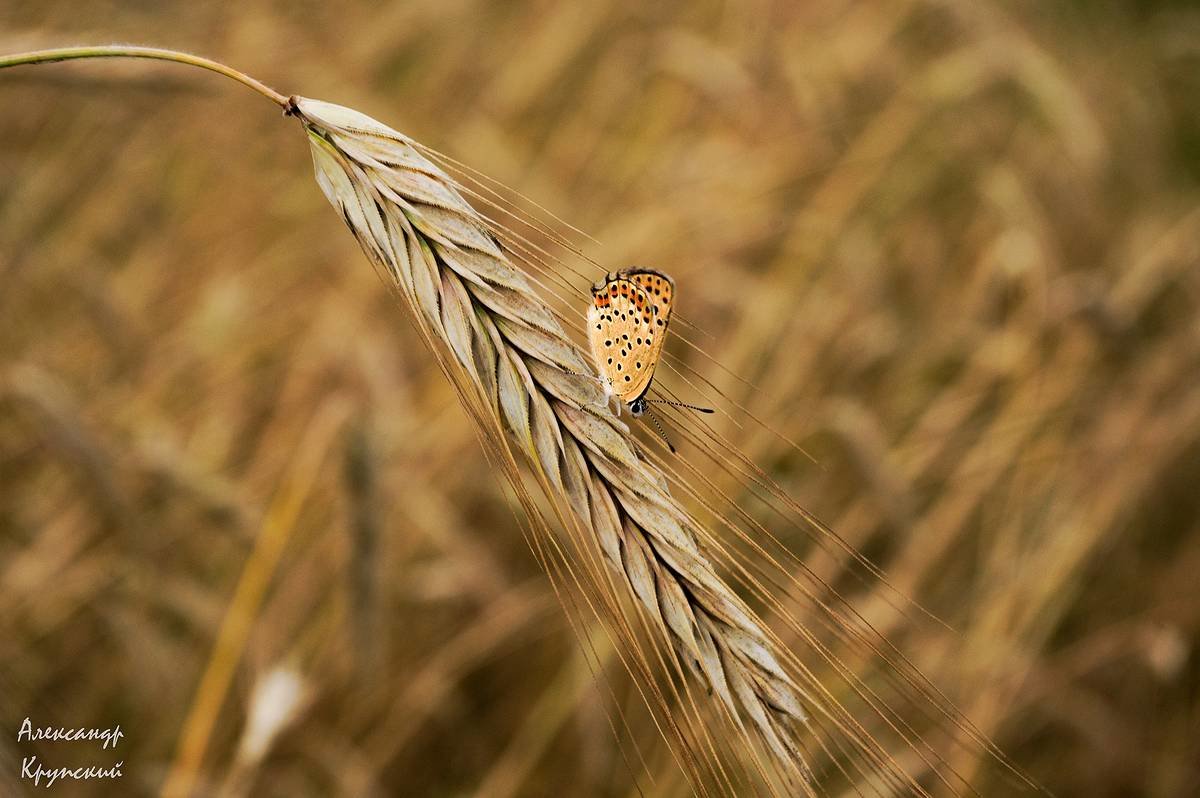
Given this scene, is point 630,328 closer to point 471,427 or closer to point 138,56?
point 471,427

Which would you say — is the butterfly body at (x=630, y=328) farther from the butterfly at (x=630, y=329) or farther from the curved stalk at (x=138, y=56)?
the curved stalk at (x=138, y=56)

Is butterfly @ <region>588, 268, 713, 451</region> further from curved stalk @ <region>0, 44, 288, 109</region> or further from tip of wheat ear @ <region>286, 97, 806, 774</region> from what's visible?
curved stalk @ <region>0, 44, 288, 109</region>

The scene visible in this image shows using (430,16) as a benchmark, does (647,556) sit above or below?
below

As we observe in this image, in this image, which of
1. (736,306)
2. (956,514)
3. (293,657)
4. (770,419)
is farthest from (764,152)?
(293,657)

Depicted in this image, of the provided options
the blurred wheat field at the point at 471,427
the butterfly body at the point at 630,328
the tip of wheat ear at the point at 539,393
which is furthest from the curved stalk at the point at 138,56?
the blurred wheat field at the point at 471,427

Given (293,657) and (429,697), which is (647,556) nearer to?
(429,697)

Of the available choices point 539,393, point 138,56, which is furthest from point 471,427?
point 138,56

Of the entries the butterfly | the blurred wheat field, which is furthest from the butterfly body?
the blurred wheat field
